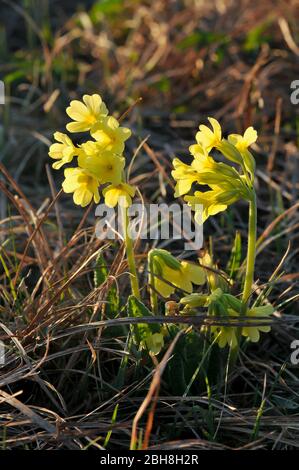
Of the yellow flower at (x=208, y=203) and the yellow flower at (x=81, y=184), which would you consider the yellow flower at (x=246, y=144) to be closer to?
the yellow flower at (x=208, y=203)

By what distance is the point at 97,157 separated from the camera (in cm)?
159

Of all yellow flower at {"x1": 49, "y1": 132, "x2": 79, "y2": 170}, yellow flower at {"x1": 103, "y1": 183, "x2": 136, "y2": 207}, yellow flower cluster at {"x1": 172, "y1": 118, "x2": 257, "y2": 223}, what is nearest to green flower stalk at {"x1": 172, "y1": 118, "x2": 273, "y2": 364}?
yellow flower cluster at {"x1": 172, "y1": 118, "x2": 257, "y2": 223}

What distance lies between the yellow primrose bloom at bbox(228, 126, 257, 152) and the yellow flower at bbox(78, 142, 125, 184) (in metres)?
0.28

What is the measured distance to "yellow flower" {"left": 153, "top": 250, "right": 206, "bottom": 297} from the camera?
1.74m

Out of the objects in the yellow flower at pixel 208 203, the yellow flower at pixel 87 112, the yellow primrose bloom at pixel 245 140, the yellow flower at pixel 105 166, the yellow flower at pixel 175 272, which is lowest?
the yellow flower at pixel 175 272

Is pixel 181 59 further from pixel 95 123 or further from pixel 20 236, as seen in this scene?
pixel 95 123

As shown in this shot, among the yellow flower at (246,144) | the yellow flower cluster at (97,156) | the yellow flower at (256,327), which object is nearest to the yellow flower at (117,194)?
the yellow flower cluster at (97,156)

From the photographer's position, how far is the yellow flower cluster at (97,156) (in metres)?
1.58

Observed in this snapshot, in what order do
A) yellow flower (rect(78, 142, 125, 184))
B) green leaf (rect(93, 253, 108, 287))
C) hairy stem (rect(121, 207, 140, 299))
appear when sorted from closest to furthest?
yellow flower (rect(78, 142, 125, 184)), hairy stem (rect(121, 207, 140, 299)), green leaf (rect(93, 253, 108, 287))

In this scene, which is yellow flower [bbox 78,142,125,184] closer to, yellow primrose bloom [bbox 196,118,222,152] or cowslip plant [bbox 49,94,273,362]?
cowslip plant [bbox 49,94,273,362]

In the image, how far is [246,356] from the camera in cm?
195

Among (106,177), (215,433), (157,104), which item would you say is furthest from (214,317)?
(157,104)

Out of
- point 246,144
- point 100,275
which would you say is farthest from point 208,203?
point 100,275

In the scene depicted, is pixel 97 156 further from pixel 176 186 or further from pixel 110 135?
pixel 176 186
